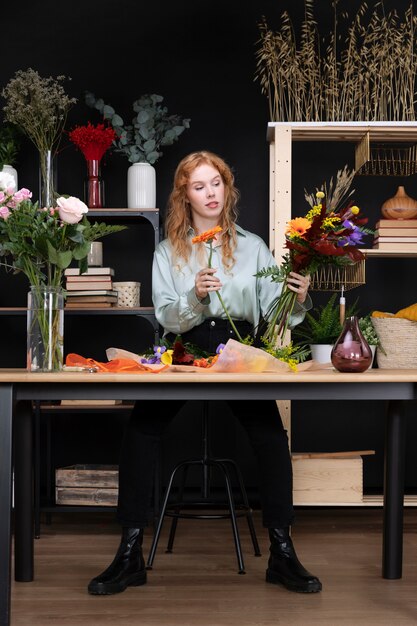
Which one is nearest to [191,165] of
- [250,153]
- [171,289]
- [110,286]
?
[171,289]

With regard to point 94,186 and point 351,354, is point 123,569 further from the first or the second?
point 94,186

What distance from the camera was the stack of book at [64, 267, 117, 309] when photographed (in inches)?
171

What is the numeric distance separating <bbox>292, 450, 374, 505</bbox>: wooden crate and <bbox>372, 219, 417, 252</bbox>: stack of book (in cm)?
100

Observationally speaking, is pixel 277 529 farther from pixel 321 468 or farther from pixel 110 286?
pixel 110 286

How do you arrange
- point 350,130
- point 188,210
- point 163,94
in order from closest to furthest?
1. point 188,210
2. point 350,130
3. point 163,94

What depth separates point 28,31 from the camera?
487cm

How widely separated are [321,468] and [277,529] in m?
1.14

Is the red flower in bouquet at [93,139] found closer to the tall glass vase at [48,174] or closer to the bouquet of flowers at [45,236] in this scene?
the tall glass vase at [48,174]

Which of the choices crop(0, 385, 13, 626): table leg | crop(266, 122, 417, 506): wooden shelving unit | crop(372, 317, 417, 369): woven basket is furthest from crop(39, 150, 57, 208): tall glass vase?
crop(0, 385, 13, 626): table leg

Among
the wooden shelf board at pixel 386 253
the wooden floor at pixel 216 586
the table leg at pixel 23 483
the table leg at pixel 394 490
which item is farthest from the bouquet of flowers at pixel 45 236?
the wooden shelf board at pixel 386 253

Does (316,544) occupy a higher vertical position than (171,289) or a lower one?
lower

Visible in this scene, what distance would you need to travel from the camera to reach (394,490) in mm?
3074

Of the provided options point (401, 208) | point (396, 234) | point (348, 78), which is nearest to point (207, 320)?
point (396, 234)

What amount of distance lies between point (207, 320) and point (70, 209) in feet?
3.44
